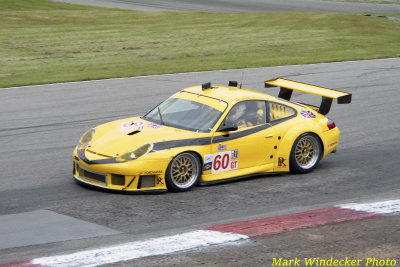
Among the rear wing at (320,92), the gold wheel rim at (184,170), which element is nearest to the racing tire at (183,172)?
the gold wheel rim at (184,170)

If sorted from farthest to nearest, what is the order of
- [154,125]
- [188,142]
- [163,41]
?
[163,41], [154,125], [188,142]

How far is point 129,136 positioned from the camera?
10227 mm

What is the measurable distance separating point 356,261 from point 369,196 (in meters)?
2.86

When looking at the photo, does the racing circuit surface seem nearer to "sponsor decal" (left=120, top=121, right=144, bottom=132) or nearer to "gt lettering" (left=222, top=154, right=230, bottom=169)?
"gt lettering" (left=222, top=154, right=230, bottom=169)

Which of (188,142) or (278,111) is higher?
(278,111)

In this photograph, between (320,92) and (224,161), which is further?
(320,92)

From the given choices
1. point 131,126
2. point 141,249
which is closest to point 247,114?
point 131,126

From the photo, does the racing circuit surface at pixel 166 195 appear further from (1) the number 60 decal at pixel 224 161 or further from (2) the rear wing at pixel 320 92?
(2) the rear wing at pixel 320 92

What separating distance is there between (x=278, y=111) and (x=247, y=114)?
2.13ft

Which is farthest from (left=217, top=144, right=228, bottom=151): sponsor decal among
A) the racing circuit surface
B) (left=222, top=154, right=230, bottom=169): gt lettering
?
the racing circuit surface

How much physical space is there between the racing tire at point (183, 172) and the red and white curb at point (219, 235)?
1.50m

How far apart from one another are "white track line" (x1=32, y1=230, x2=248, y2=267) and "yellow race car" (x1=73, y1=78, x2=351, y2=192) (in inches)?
71.2

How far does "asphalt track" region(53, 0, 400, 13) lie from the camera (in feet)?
131

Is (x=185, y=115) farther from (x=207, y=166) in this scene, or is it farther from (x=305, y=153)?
(x=305, y=153)
